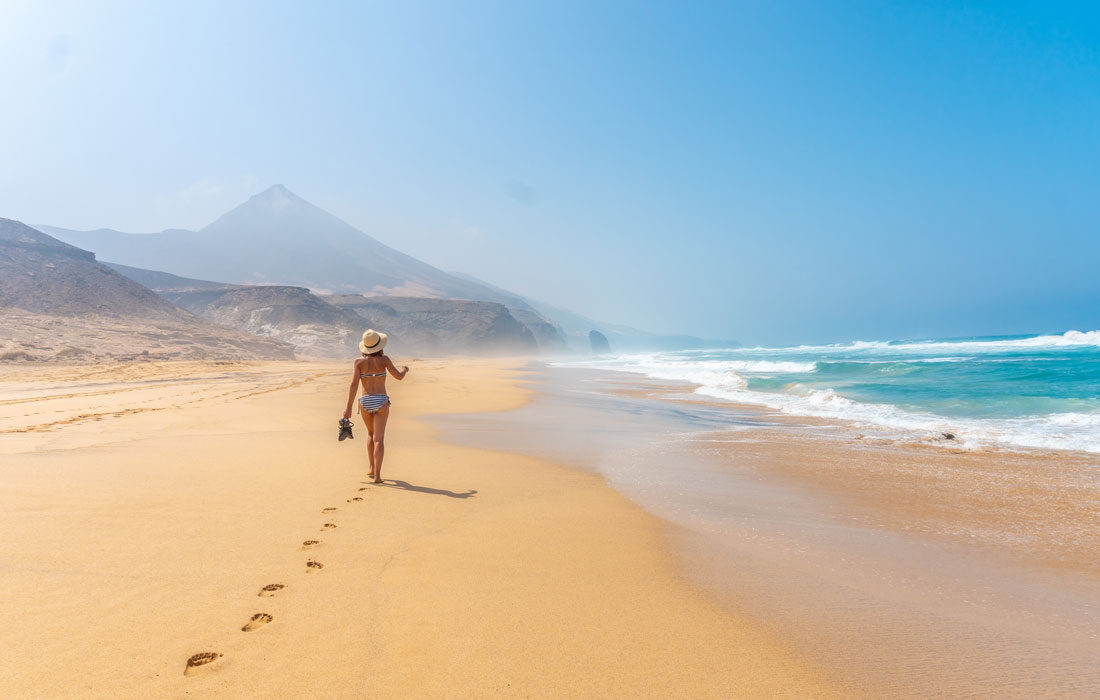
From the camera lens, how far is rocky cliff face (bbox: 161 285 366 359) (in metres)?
56.8

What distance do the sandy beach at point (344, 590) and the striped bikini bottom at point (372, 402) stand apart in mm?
800

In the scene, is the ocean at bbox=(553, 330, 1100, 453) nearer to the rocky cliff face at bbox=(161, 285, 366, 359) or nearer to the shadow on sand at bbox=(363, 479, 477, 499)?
the shadow on sand at bbox=(363, 479, 477, 499)

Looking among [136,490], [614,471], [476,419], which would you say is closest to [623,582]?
[614,471]

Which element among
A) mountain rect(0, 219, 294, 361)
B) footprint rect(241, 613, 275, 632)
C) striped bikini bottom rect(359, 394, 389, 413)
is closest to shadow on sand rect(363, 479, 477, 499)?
striped bikini bottom rect(359, 394, 389, 413)

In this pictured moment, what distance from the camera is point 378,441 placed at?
588 centimetres

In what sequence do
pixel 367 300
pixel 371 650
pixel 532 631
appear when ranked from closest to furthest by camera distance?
1. pixel 371 650
2. pixel 532 631
3. pixel 367 300

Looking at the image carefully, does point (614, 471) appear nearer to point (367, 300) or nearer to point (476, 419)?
point (476, 419)

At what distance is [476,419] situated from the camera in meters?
12.0

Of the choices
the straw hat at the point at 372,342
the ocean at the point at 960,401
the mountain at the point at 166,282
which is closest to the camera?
the straw hat at the point at 372,342

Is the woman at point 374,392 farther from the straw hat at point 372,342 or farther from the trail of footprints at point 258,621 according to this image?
the trail of footprints at point 258,621

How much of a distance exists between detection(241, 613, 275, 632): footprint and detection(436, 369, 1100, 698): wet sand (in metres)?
2.58

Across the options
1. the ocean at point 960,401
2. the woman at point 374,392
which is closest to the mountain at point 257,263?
the ocean at point 960,401

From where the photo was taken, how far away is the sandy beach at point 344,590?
2285mm

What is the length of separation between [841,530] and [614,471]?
282 cm
